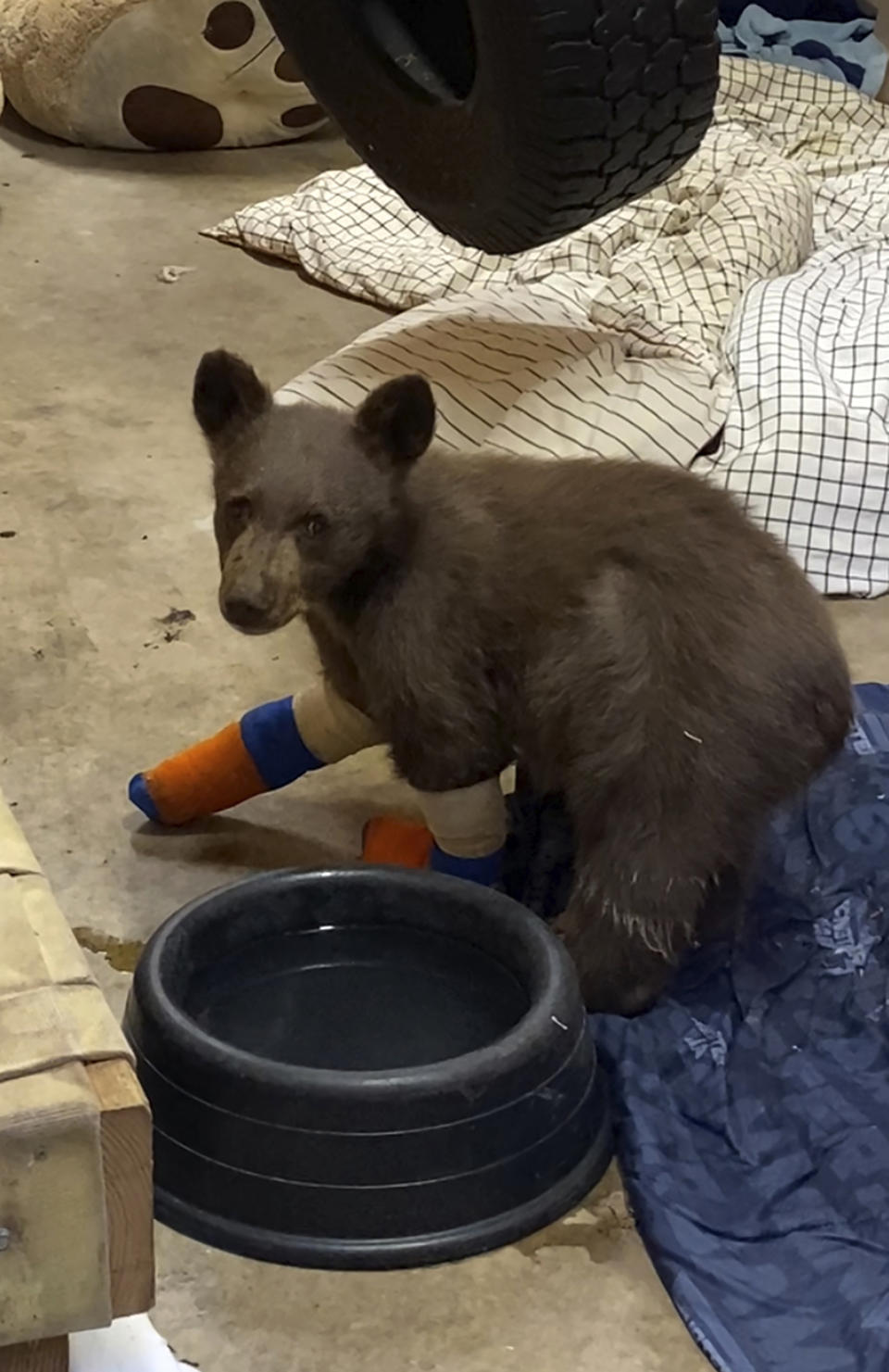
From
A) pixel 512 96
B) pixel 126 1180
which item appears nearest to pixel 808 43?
pixel 512 96

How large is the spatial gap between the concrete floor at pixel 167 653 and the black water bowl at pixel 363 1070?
0.05m

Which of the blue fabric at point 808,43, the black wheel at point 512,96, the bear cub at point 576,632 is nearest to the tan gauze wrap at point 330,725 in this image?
the bear cub at point 576,632

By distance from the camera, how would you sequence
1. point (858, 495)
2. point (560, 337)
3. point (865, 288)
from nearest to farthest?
point (858, 495)
point (560, 337)
point (865, 288)

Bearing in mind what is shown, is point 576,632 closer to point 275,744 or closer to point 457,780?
point 457,780

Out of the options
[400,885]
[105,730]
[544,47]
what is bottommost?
[105,730]

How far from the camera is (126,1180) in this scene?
4.76 ft

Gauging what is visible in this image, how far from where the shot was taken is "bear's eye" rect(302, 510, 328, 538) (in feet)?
7.62

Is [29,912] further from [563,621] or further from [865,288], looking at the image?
[865,288]

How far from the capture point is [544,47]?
2.53m

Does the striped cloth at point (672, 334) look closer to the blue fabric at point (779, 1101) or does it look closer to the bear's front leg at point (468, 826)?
the blue fabric at point (779, 1101)

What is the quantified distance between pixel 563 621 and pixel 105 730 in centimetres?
98

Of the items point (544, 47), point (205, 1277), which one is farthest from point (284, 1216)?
point (544, 47)

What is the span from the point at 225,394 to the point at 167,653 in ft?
2.92

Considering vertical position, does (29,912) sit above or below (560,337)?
above
